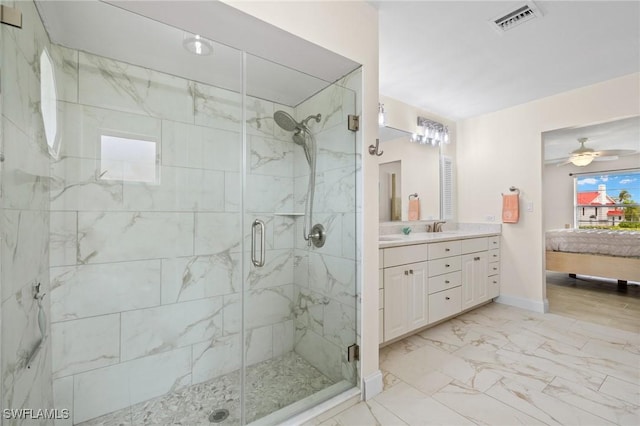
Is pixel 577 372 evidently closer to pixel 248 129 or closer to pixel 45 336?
pixel 248 129

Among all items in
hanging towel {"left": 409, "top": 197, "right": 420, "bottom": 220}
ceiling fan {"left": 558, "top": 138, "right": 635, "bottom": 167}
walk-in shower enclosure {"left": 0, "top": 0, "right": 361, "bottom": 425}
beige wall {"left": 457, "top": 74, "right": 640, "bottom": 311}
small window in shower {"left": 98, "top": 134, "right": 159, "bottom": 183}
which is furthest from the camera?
ceiling fan {"left": 558, "top": 138, "right": 635, "bottom": 167}

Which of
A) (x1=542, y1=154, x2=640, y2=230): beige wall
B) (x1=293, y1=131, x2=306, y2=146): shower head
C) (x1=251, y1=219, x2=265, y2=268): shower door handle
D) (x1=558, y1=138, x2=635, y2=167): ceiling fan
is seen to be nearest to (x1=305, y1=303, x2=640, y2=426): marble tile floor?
(x1=251, y1=219, x2=265, y2=268): shower door handle

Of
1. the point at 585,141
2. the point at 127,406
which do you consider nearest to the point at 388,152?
the point at 127,406

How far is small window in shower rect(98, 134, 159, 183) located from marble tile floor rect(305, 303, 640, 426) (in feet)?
5.82

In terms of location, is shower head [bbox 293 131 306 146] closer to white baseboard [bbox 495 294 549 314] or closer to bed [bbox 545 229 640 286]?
white baseboard [bbox 495 294 549 314]

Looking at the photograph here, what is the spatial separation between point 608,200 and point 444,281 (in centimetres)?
574

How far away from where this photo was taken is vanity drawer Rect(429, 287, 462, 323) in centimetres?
256

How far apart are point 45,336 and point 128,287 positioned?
1.37 ft

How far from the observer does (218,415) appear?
1.60 m

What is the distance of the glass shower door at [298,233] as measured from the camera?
71.5 inches

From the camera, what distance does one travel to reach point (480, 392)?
5.72 feet

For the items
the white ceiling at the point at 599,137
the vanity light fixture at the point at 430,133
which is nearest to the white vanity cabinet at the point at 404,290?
the vanity light fixture at the point at 430,133

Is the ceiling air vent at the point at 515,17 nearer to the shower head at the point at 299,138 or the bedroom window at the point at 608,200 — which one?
the shower head at the point at 299,138

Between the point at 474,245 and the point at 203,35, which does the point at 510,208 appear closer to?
the point at 474,245
